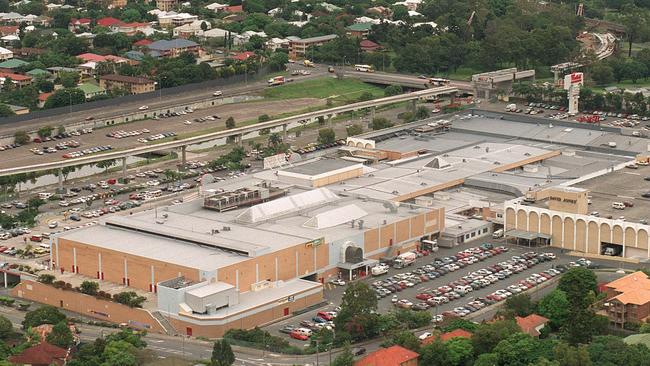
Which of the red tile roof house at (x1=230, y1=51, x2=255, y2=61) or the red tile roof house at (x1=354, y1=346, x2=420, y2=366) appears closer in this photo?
the red tile roof house at (x1=354, y1=346, x2=420, y2=366)

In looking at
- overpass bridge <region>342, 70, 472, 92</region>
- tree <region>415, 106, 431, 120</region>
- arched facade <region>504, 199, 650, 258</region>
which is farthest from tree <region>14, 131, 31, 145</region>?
arched facade <region>504, 199, 650, 258</region>

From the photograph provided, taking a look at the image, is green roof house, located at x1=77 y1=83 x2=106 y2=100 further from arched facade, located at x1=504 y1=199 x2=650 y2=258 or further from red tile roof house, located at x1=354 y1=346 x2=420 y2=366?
red tile roof house, located at x1=354 y1=346 x2=420 y2=366

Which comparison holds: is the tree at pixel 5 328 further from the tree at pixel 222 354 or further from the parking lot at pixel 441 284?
the parking lot at pixel 441 284

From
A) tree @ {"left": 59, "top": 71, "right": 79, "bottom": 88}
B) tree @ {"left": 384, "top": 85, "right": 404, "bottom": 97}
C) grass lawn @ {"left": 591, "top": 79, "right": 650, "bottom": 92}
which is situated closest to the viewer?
tree @ {"left": 59, "top": 71, "right": 79, "bottom": 88}

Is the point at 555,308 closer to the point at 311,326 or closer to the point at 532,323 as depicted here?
the point at 532,323

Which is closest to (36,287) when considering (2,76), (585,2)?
(2,76)

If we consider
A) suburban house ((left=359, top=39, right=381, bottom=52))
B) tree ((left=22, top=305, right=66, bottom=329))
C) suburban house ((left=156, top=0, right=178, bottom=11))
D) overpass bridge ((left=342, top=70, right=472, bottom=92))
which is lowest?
tree ((left=22, top=305, right=66, bottom=329))
